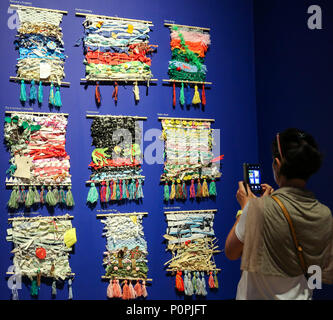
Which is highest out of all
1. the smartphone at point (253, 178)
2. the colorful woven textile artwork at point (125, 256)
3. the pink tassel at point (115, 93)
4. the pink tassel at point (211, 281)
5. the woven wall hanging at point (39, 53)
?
the woven wall hanging at point (39, 53)

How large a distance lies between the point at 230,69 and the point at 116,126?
121 cm

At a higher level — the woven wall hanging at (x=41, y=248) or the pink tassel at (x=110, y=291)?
the woven wall hanging at (x=41, y=248)

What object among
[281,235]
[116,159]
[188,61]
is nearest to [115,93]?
[116,159]

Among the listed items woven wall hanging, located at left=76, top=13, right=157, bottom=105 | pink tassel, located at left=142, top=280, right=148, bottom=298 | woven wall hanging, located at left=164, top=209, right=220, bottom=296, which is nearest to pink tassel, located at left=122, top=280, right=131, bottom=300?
pink tassel, located at left=142, top=280, right=148, bottom=298

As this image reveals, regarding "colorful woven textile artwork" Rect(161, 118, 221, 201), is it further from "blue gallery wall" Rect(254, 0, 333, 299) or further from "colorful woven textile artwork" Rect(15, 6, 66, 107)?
"colorful woven textile artwork" Rect(15, 6, 66, 107)

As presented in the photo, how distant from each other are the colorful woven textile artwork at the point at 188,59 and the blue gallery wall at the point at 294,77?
552 millimetres

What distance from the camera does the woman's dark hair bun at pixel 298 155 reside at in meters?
1.40

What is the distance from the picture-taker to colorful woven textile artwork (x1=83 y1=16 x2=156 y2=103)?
9.04 feet

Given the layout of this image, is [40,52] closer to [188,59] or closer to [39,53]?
[39,53]

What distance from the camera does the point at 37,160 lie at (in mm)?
2598

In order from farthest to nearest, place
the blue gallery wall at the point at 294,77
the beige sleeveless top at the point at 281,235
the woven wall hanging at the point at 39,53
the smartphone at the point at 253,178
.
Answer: the woven wall hanging at the point at 39,53 → the blue gallery wall at the point at 294,77 → the smartphone at the point at 253,178 → the beige sleeveless top at the point at 281,235

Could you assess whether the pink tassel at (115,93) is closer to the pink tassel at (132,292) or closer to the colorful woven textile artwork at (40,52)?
the colorful woven textile artwork at (40,52)

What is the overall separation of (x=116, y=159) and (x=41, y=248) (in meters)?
0.86

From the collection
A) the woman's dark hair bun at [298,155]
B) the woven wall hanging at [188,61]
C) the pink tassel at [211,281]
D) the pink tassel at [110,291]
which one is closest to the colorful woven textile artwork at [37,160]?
the pink tassel at [110,291]
